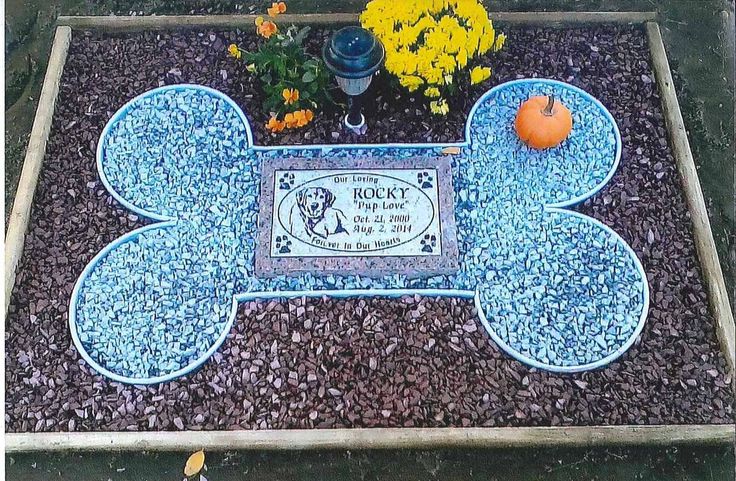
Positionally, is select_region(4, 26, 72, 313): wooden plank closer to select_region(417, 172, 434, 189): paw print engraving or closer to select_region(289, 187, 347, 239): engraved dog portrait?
select_region(289, 187, 347, 239): engraved dog portrait

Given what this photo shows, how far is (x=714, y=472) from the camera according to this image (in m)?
2.95

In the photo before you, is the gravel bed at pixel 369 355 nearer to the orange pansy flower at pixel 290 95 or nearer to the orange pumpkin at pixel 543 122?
the orange pansy flower at pixel 290 95

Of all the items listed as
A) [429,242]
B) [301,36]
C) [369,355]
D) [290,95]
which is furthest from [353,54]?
[369,355]

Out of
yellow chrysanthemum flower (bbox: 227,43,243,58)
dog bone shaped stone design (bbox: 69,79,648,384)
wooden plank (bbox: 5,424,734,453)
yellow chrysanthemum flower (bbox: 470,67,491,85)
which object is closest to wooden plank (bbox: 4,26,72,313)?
dog bone shaped stone design (bbox: 69,79,648,384)

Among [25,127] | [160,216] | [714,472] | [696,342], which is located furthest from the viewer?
[25,127]

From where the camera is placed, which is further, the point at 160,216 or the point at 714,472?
the point at 160,216

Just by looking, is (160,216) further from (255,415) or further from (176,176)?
(255,415)

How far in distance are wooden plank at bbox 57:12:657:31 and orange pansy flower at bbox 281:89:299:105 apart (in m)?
0.64

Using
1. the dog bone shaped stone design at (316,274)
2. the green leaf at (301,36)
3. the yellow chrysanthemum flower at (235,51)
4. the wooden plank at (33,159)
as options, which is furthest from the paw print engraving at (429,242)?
the wooden plank at (33,159)

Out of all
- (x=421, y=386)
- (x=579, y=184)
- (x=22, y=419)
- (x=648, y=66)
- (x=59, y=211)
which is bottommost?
(x=22, y=419)

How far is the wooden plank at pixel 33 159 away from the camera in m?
3.27

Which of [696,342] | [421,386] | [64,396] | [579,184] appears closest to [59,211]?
[64,396]

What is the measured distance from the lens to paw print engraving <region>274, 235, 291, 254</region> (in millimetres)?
3244

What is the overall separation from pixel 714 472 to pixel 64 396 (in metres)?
2.80
